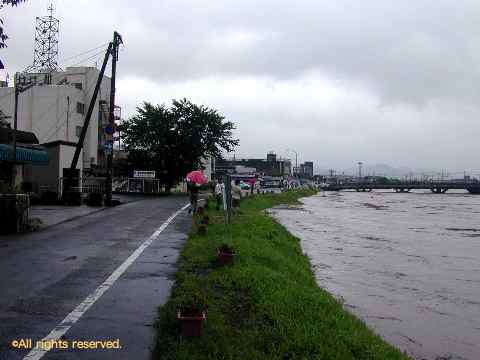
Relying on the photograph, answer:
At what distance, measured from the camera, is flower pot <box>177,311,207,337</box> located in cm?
577

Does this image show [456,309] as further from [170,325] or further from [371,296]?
[170,325]

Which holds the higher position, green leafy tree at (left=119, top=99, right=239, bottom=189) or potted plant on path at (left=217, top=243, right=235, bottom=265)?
green leafy tree at (left=119, top=99, right=239, bottom=189)

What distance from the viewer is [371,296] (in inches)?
447

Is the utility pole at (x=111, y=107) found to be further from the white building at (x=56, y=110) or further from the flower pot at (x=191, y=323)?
the white building at (x=56, y=110)

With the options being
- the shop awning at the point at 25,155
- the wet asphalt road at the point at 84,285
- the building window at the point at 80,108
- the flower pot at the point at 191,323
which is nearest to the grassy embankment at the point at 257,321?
the flower pot at the point at 191,323

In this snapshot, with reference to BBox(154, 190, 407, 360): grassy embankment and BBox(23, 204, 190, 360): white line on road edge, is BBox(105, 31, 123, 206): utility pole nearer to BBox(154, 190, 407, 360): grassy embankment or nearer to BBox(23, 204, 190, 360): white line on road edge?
BBox(23, 204, 190, 360): white line on road edge

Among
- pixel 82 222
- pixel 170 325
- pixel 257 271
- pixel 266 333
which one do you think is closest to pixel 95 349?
pixel 170 325

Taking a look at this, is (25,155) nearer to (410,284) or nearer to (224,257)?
(224,257)

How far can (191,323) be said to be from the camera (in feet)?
19.0

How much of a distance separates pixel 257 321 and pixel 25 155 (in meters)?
21.1

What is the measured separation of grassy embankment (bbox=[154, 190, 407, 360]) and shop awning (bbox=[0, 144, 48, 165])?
16.2m

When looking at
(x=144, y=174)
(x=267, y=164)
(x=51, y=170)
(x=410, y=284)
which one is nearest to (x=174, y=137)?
(x=144, y=174)

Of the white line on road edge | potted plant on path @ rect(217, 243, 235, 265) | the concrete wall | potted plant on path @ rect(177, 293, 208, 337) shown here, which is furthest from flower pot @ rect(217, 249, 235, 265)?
the concrete wall

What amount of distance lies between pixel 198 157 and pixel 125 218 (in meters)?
31.7
